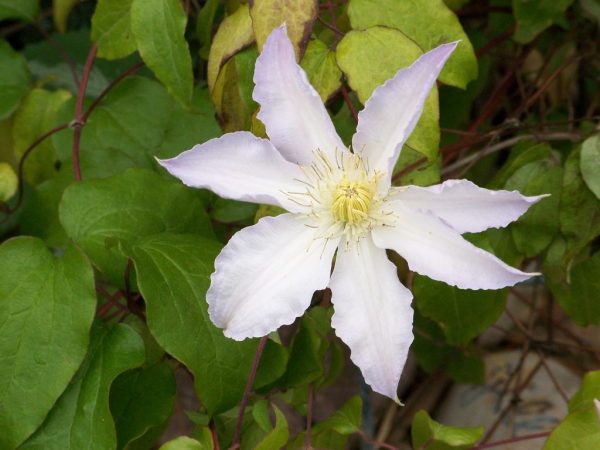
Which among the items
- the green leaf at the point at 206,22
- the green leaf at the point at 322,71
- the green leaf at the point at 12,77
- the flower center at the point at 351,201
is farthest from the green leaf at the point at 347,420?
the green leaf at the point at 12,77

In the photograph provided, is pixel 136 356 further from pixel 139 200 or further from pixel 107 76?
pixel 107 76

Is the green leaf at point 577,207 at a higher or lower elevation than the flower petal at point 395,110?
lower

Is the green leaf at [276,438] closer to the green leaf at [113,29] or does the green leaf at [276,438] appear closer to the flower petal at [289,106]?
the flower petal at [289,106]

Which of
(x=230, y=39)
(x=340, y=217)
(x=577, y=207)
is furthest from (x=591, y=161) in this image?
(x=230, y=39)

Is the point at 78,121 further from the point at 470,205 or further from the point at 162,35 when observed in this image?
the point at 470,205

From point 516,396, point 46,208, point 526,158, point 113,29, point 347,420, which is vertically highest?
point 113,29

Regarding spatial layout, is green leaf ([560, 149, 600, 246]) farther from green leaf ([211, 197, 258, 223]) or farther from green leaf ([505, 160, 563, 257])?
green leaf ([211, 197, 258, 223])
